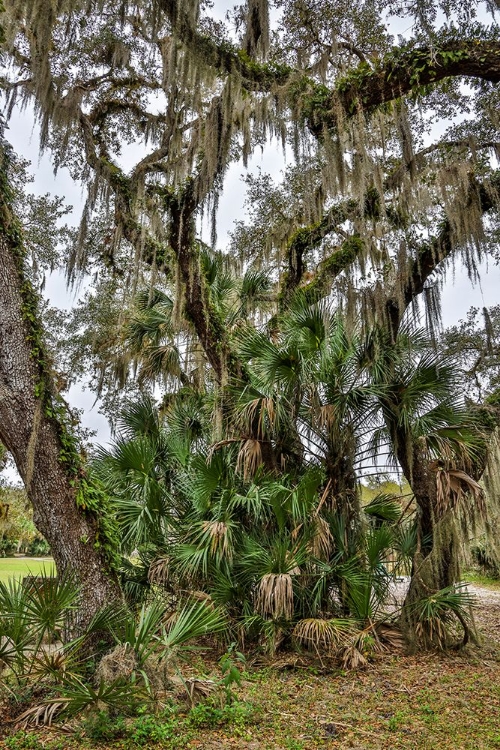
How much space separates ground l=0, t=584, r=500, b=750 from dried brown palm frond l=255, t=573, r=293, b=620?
52 cm

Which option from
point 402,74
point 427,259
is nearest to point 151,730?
point 402,74

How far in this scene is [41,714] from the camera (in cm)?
344

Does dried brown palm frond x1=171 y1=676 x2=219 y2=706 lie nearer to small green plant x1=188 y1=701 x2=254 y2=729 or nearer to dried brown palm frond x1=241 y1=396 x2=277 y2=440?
small green plant x1=188 y1=701 x2=254 y2=729

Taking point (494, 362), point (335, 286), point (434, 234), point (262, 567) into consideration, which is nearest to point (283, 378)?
point (335, 286)

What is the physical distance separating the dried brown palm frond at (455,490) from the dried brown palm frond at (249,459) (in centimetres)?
208

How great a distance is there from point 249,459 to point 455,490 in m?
2.36

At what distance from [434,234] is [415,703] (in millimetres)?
5598

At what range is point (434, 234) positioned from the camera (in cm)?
714

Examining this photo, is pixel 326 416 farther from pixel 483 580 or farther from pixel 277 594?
pixel 483 580

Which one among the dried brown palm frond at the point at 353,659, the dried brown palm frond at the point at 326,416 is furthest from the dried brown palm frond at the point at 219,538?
the dried brown palm frond at the point at 326,416

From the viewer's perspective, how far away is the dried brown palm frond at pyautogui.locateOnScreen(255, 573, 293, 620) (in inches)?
205

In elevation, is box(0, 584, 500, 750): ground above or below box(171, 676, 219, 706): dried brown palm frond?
below

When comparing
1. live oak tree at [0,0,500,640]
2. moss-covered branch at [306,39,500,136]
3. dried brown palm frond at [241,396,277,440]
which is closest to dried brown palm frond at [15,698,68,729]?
live oak tree at [0,0,500,640]

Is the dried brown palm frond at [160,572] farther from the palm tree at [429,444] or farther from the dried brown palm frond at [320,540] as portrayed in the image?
the palm tree at [429,444]
